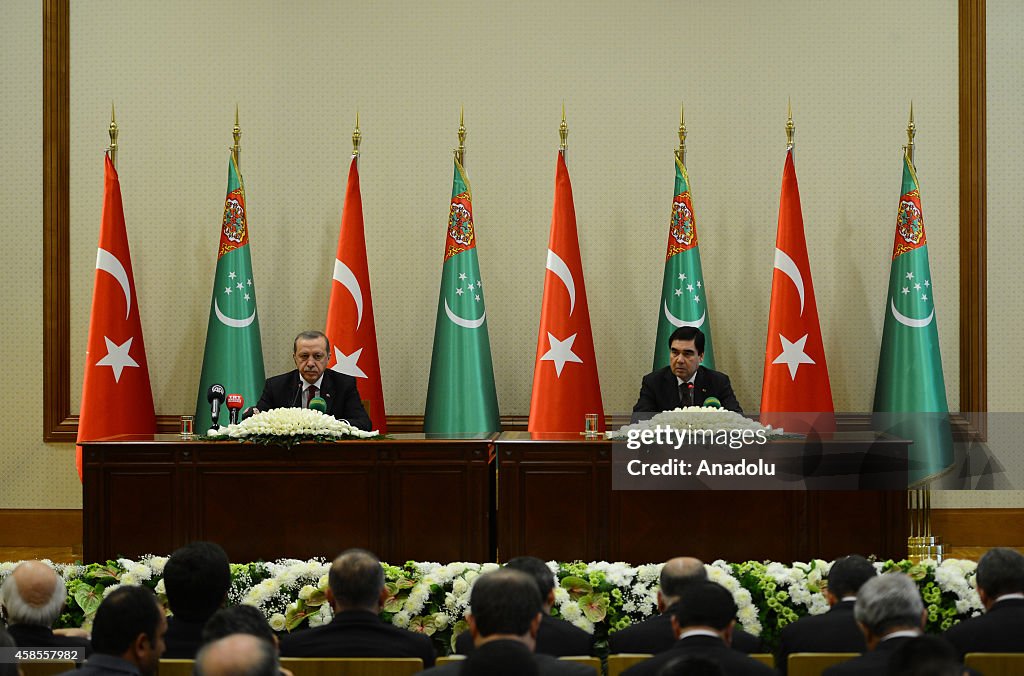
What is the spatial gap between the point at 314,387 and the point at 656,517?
2245mm

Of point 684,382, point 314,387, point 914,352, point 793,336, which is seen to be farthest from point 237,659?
point 914,352

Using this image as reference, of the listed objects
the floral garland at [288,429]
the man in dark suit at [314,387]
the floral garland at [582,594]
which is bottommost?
the floral garland at [582,594]

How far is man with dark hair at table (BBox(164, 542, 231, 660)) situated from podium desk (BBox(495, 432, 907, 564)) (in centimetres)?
244

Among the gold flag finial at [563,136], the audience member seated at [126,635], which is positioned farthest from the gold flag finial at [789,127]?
the audience member seated at [126,635]

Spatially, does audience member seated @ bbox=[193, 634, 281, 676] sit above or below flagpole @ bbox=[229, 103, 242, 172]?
below

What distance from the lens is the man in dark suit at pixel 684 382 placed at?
6.70 metres

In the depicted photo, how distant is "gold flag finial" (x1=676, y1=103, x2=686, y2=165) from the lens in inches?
312

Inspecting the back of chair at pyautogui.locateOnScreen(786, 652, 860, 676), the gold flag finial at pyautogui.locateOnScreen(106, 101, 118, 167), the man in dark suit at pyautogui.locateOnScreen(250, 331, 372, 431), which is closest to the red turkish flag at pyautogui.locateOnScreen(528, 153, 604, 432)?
the man in dark suit at pyautogui.locateOnScreen(250, 331, 372, 431)

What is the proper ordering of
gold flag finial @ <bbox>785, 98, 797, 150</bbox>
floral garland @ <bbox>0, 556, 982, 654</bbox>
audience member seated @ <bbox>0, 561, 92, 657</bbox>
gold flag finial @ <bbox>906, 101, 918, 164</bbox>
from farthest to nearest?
gold flag finial @ <bbox>785, 98, 797, 150</bbox> < gold flag finial @ <bbox>906, 101, 918, 164</bbox> < floral garland @ <bbox>0, 556, 982, 654</bbox> < audience member seated @ <bbox>0, 561, 92, 657</bbox>

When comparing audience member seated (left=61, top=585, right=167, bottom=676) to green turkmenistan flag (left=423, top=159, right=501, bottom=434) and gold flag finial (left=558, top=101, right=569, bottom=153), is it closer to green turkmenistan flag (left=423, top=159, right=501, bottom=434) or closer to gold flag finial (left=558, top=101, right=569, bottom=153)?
green turkmenistan flag (left=423, top=159, right=501, bottom=434)

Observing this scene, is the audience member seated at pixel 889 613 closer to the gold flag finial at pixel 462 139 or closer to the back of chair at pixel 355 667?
the back of chair at pixel 355 667

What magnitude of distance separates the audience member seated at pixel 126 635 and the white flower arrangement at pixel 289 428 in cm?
278

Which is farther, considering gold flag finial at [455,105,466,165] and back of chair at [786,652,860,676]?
gold flag finial at [455,105,466,165]

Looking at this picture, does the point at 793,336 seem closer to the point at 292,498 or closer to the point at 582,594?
the point at 582,594
